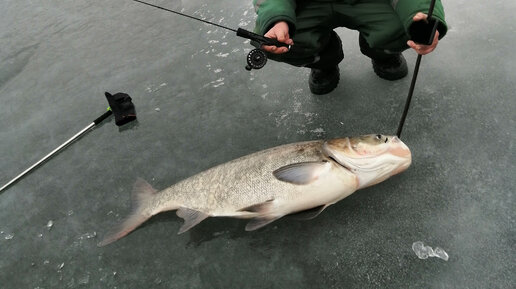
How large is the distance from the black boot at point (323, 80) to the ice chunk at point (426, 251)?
1188 millimetres

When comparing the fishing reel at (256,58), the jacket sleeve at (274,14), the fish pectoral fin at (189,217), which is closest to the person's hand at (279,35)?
the jacket sleeve at (274,14)

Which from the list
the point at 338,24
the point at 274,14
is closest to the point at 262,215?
the point at 274,14

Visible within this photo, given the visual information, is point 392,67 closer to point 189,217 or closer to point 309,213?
point 309,213

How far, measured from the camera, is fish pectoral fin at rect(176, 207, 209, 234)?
69.6 inches

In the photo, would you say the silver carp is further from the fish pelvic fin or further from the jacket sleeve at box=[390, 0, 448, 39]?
the jacket sleeve at box=[390, 0, 448, 39]

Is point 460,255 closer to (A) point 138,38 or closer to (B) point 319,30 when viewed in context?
(B) point 319,30

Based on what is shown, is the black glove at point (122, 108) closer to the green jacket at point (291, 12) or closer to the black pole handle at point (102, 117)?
the black pole handle at point (102, 117)

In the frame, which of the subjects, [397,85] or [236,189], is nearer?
[236,189]

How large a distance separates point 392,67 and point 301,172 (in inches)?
46.7

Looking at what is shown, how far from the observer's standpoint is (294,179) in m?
1.64

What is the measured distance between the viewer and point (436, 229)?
162 cm

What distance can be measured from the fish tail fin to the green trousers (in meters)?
1.09

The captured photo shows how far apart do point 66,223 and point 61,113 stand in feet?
4.10

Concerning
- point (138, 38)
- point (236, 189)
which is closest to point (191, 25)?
point (138, 38)
